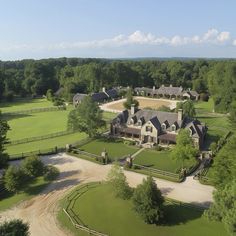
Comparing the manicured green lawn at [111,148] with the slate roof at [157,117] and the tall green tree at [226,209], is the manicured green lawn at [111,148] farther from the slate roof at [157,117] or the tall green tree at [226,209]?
the tall green tree at [226,209]

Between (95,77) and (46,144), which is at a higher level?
(95,77)

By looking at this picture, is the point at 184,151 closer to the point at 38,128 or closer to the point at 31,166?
the point at 31,166

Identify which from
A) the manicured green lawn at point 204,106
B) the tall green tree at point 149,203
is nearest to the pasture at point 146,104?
the manicured green lawn at point 204,106

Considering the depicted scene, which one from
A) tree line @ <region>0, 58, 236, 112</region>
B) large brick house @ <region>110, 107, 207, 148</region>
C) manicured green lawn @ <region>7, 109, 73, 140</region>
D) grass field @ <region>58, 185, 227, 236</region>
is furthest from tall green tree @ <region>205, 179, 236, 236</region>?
tree line @ <region>0, 58, 236, 112</region>

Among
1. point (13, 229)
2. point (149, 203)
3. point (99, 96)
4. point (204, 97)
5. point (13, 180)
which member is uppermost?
point (13, 229)

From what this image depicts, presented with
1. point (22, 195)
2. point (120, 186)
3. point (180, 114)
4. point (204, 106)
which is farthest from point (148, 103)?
point (22, 195)

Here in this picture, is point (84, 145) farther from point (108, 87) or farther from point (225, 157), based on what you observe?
point (108, 87)

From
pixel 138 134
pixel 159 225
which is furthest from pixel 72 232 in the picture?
pixel 138 134
